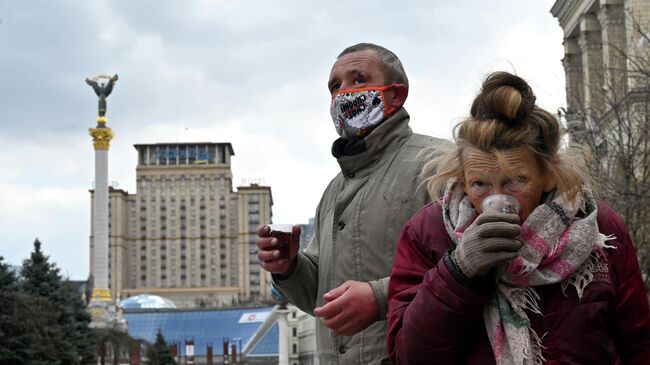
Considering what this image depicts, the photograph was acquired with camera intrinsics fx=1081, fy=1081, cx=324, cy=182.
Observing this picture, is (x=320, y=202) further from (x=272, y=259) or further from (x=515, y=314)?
(x=515, y=314)

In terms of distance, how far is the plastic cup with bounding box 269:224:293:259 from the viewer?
402 cm

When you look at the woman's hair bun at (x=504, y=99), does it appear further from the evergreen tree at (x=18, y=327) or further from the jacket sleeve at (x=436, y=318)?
the evergreen tree at (x=18, y=327)

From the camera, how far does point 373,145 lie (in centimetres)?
421

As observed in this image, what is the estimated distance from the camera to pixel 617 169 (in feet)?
69.9

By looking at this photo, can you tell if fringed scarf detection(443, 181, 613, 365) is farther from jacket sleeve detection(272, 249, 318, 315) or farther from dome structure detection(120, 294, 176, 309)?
dome structure detection(120, 294, 176, 309)

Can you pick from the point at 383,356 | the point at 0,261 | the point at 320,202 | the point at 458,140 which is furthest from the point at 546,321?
the point at 0,261

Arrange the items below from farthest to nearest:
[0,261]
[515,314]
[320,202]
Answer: [0,261] < [320,202] < [515,314]

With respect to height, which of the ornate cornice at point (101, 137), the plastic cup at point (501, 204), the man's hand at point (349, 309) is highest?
the ornate cornice at point (101, 137)

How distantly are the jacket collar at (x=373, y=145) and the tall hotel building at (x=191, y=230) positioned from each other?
511 ft

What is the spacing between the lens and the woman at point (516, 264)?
267cm

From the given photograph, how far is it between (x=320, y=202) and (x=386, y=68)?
673mm

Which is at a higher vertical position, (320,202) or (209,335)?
(209,335)

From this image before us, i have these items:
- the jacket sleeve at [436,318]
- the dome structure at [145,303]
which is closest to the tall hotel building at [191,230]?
the dome structure at [145,303]

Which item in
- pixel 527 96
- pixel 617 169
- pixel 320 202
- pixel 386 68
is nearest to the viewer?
pixel 527 96
